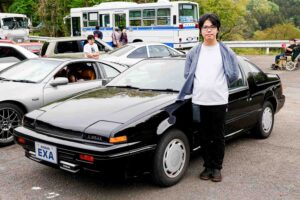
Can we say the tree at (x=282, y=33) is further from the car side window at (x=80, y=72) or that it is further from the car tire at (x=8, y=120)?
the car tire at (x=8, y=120)

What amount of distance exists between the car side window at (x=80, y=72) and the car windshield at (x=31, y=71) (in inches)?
10.7

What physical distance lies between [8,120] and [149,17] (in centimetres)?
1535

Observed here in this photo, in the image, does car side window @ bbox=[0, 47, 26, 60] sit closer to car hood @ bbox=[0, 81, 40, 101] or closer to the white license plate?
car hood @ bbox=[0, 81, 40, 101]

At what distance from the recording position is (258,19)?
88438 millimetres

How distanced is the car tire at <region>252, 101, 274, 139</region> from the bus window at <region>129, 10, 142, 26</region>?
15298 millimetres

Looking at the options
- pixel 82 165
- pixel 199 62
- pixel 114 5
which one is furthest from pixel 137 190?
pixel 114 5

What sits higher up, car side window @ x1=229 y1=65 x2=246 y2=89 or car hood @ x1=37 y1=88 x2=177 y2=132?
car side window @ x1=229 y1=65 x2=246 y2=89

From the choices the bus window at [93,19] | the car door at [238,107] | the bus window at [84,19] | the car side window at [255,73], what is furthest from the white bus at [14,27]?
the car door at [238,107]

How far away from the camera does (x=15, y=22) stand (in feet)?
83.7

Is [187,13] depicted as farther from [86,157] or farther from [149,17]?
[86,157]

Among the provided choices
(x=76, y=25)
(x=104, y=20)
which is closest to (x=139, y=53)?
(x=104, y=20)

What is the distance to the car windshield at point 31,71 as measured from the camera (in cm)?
643

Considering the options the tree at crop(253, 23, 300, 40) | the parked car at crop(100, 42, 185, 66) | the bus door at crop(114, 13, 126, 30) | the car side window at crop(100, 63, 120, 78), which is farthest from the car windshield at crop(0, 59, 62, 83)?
the tree at crop(253, 23, 300, 40)

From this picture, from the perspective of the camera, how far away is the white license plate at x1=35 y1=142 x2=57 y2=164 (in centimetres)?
396
